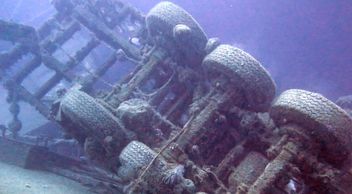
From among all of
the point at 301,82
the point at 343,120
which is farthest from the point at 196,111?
the point at 301,82

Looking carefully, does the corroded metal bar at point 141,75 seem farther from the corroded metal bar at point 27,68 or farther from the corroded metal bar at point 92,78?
the corroded metal bar at point 27,68

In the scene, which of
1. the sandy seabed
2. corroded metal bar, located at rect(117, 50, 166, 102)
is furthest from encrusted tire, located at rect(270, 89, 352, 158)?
the sandy seabed

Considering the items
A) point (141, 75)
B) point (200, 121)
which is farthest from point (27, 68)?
point (200, 121)

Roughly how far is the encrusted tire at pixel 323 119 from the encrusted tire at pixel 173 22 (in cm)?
255

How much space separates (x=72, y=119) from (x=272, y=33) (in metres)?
11.2

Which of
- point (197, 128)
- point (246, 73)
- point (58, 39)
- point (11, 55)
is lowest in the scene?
point (11, 55)

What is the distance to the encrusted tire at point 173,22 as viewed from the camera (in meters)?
6.75

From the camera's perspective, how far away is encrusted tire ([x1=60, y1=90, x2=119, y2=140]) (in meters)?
5.44

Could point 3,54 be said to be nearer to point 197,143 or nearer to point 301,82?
point 197,143

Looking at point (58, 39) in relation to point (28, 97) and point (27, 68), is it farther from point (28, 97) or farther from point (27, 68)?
point (28, 97)

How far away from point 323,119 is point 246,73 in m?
1.43

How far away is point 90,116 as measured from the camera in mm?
5453

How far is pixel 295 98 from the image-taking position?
4773 mm

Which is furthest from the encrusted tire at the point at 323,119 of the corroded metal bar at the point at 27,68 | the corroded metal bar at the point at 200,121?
the corroded metal bar at the point at 27,68
